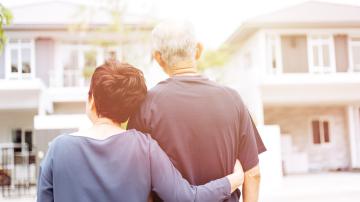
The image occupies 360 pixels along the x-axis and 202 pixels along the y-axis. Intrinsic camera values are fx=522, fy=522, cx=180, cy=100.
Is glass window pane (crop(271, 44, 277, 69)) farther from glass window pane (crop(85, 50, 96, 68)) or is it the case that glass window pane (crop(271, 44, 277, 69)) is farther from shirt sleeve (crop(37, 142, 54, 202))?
shirt sleeve (crop(37, 142, 54, 202))

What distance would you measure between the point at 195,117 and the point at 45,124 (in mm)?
7241

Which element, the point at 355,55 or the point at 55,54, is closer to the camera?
the point at 55,54

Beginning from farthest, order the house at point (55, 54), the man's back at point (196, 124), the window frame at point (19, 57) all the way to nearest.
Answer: the house at point (55, 54), the window frame at point (19, 57), the man's back at point (196, 124)

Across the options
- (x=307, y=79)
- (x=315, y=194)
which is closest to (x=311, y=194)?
(x=315, y=194)

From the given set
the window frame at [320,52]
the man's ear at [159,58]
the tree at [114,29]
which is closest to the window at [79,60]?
the tree at [114,29]

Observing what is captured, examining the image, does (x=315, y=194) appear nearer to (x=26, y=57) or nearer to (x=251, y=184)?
(x=251, y=184)

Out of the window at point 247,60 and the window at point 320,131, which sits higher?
the window at point 247,60

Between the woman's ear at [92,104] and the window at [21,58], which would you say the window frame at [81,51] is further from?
the woman's ear at [92,104]

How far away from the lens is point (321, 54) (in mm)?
11555

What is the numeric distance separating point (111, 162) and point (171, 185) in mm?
155

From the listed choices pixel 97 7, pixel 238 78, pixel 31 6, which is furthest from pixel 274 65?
pixel 31 6

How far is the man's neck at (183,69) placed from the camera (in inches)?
57.2

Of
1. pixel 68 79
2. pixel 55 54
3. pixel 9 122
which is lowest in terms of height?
pixel 9 122

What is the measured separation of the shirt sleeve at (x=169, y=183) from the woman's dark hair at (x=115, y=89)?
0.39ft
